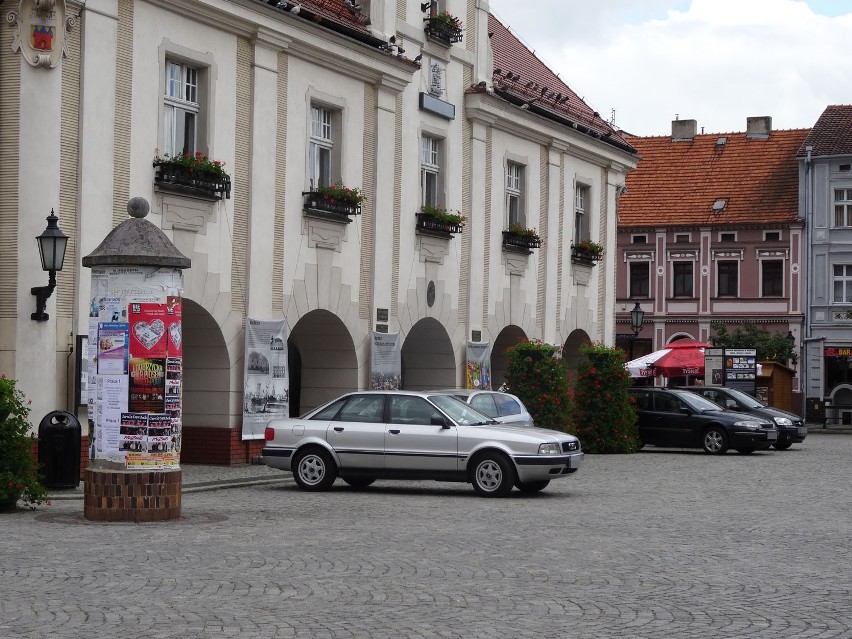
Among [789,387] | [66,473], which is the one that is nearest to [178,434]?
[66,473]

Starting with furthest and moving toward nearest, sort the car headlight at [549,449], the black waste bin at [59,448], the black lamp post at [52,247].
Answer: the black lamp post at [52,247] < the car headlight at [549,449] < the black waste bin at [59,448]

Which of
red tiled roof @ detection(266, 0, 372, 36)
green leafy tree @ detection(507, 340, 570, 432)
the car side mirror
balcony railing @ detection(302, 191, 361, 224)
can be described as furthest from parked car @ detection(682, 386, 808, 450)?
the car side mirror

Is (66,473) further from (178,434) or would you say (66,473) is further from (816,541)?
(816,541)

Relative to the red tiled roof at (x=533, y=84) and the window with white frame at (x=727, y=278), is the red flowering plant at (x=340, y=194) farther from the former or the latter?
the window with white frame at (x=727, y=278)

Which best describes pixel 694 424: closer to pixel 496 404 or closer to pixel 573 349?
pixel 573 349

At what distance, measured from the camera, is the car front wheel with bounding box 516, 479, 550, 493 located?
64.2ft

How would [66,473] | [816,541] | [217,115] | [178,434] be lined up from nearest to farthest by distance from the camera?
[816,541]
[178,434]
[66,473]
[217,115]

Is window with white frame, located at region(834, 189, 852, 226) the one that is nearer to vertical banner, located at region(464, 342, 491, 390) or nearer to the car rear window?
vertical banner, located at region(464, 342, 491, 390)

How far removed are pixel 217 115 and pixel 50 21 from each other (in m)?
4.03

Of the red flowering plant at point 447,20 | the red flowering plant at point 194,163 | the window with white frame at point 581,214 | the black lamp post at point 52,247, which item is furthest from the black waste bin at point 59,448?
the window with white frame at point 581,214

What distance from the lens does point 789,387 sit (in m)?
54.7

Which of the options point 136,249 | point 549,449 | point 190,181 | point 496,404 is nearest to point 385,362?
point 496,404

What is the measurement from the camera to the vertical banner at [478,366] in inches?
1248

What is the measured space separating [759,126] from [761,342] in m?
13.1
